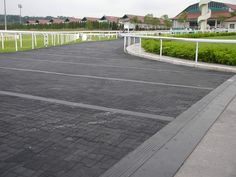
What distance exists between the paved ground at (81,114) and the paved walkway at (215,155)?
76cm

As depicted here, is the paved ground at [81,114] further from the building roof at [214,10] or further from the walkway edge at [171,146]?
the building roof at [214,10]

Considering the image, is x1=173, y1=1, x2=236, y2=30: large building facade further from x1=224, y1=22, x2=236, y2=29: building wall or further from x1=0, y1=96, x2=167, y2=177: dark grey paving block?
x1=0, y1=96, x2=167, y2=177: dark grey paving block

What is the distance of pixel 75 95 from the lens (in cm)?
668

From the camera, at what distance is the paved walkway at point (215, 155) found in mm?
3244

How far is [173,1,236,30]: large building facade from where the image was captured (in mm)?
72688

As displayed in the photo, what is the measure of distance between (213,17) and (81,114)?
7626 centimetres

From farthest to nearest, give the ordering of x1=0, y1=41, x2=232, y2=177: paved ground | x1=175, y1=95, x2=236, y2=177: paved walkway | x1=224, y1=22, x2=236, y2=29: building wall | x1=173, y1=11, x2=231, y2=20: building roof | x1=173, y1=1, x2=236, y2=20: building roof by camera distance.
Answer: x1=173, y1=1, x2=236, y2=20: building roof, x1=173, y1=11, x2=231, y2=20: building roof, x1=224, y1=22, x2=236, y2=29: building wall, x1=0, y1=41, x2=232, y2=177: paved ground, x1=175, y1=95, x2=236, y2=177: paved walkway

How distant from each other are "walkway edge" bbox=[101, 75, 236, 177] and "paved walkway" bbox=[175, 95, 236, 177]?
9 cm

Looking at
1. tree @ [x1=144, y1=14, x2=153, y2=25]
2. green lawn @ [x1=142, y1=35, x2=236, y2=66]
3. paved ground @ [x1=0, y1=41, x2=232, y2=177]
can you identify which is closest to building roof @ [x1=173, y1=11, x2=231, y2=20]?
tree @ [x1=144, y1=14, x2=153, y2=25]

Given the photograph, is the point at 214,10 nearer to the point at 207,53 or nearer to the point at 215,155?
the point at 207,53

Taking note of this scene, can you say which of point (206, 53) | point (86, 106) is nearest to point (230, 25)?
point (206, 53)

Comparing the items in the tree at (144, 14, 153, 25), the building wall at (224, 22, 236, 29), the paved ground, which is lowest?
the paved ground

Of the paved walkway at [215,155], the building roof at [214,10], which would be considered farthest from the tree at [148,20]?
the paved walkway at [215,155]

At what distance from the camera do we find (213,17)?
246 ft
